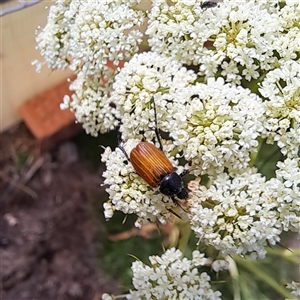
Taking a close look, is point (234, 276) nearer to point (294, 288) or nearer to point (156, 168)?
point (294, 288)

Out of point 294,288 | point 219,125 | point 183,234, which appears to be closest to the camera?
point 219,125

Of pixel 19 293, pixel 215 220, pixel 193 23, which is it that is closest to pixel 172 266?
pixel 215 220

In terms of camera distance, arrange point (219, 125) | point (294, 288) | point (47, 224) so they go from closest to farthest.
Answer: point (219, 125) → point (294, 288) → point (47, 224)

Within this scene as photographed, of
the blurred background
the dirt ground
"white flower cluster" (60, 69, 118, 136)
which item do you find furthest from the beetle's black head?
the dirt ground

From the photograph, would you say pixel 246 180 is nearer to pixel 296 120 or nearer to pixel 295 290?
pixel 296 120

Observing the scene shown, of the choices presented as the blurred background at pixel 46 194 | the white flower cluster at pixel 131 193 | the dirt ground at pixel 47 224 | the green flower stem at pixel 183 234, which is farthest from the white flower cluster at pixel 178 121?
the dirt ground at pixel 47 224

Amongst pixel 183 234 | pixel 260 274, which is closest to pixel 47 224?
pixel 183 234

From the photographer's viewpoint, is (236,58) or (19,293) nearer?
(236,58)
